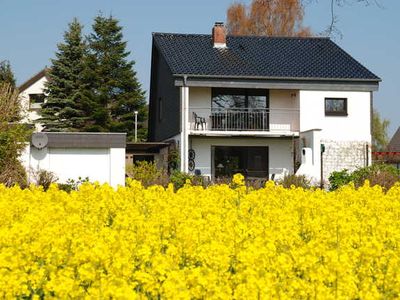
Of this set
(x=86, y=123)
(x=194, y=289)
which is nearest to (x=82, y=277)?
(x=194, y=289)

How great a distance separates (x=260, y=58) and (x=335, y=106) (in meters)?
3.94

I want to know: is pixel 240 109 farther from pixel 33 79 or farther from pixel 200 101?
pixel 33 79

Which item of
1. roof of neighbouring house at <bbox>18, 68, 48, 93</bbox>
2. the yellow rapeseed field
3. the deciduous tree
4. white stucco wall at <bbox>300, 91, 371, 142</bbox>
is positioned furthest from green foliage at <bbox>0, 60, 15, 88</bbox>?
the yellow rapeseed field

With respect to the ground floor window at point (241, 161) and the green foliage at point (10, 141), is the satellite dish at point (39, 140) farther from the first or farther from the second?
the ground floor window at point (241, 161)

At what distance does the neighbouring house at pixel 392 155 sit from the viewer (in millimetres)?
42000

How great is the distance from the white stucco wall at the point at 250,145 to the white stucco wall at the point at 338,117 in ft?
3.83

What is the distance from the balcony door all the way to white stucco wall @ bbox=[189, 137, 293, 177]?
53 centimetres

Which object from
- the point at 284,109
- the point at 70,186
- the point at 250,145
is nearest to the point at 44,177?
the point at 70,186

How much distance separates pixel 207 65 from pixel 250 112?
266 cm

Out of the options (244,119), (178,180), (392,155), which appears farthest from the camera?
(392,155)

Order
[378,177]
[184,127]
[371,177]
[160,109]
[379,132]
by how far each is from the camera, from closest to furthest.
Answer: [378,177] < [371,177] < [184,127] < [160,109] < [379,132]

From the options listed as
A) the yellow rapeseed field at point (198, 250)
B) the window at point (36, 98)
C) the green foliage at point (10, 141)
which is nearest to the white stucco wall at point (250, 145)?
the green foliage at point (10, 141)

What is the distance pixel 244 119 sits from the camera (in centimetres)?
2959

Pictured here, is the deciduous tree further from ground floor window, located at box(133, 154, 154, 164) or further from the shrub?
the shrub
